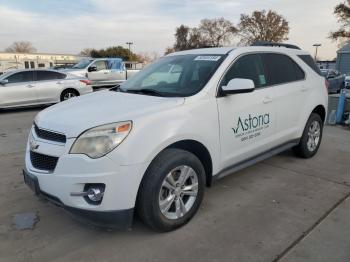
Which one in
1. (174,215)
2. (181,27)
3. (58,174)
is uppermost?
(181,27)

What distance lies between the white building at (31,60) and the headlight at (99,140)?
53417mm

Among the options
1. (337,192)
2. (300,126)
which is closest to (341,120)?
(300,126)

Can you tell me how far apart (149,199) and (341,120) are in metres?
6.93

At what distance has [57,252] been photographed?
2.95 metres

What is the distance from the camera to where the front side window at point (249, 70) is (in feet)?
12.5

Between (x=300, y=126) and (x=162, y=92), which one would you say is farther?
(x=300, y=126)

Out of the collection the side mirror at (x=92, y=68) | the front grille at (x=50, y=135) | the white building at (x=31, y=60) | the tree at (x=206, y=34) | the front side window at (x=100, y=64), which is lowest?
A: the front grille at (x=50, y=135)

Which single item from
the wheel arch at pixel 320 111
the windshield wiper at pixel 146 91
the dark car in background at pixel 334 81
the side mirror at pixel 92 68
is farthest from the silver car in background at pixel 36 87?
the dark car in background at pixel 334 81

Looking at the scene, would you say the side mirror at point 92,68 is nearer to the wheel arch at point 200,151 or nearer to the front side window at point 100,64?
the front side window at point 100,64

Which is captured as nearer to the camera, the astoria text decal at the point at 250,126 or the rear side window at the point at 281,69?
the astoria text decal at the point at 250,126

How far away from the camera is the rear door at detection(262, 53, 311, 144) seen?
14.5ft

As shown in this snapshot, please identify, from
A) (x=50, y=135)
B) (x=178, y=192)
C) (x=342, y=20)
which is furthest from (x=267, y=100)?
(x=342, y=20)

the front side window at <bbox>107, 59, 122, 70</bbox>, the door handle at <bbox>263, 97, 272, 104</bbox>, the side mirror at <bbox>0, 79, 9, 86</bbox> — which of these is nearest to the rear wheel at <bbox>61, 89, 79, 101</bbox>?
the side mirror at <bbox>0, 79, 9, 86</bbox>

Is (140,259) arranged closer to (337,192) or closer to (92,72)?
(337,192)
